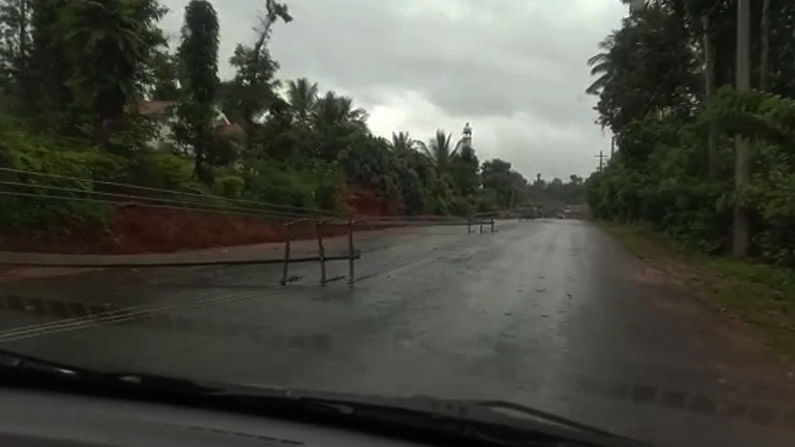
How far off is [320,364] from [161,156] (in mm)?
19006

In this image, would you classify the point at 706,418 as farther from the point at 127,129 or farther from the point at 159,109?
the point at 159,109

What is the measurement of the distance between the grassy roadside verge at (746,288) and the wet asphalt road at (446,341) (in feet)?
1.26

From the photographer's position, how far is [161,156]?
83.9ft

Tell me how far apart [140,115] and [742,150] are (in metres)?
16.1

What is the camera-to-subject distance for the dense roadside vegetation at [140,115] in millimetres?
21094

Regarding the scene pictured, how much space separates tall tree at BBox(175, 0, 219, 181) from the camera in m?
29.6

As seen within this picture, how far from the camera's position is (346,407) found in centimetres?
349

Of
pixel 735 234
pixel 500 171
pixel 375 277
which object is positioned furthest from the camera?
pixel 500 171

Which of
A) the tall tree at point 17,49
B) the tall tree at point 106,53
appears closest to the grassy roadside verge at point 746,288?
the tall tree at point 106,53

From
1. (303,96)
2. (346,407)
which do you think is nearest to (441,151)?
(303,96)

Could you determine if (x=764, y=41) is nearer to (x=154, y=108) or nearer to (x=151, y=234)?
(x=151, y=234)

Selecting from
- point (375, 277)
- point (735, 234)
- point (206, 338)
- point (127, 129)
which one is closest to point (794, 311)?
point (375, 277)

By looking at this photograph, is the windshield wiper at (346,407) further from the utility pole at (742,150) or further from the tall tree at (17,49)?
the tall tree at (17,49)

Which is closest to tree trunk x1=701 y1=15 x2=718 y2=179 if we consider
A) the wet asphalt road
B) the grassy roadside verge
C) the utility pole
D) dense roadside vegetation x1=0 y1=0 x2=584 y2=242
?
the utility pole
